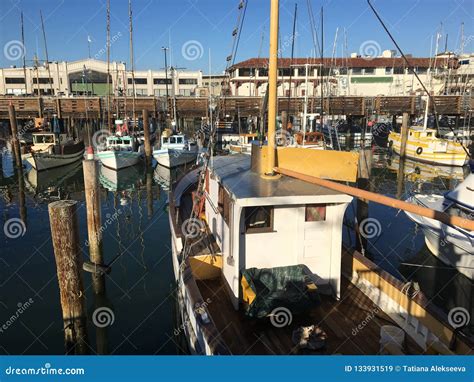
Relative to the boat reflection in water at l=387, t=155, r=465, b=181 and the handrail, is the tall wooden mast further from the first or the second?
the boat reflection in water at l=387, t=155, r=465, b=181

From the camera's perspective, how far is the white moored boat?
108 feet

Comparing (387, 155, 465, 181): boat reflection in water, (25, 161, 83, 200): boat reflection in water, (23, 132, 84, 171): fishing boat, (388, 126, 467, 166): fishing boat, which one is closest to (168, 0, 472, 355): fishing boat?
(25, 161, 83, 200): boat reflection in water

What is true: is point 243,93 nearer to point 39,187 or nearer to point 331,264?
point 39,187

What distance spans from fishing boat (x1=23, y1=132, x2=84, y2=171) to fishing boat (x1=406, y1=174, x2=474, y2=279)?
1177 inches

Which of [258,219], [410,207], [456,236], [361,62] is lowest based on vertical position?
[456,236]

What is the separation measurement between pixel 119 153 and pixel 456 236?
2730cm

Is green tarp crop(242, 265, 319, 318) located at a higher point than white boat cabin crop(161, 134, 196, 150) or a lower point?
lower

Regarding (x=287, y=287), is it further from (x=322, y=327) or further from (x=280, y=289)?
(x=322, y=327)

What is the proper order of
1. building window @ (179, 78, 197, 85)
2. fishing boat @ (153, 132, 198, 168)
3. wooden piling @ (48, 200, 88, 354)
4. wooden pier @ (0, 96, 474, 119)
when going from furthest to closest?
building window @ (179, 78, 197, 85)
wooden pier @ (0, 96, 474, 119)
fishing boat @ (153, 132, 198, 168)
wooden piling @ (48, 200, 88, 354)

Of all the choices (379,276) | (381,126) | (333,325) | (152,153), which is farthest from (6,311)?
(381,126)

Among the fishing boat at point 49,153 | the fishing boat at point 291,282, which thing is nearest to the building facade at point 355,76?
the fishing boat at point 49,153

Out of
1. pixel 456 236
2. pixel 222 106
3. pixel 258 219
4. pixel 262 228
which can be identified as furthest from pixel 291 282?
pixel 222 106

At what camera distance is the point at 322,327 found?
7.48 meters

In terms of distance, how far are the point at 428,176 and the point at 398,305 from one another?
27.4 m
